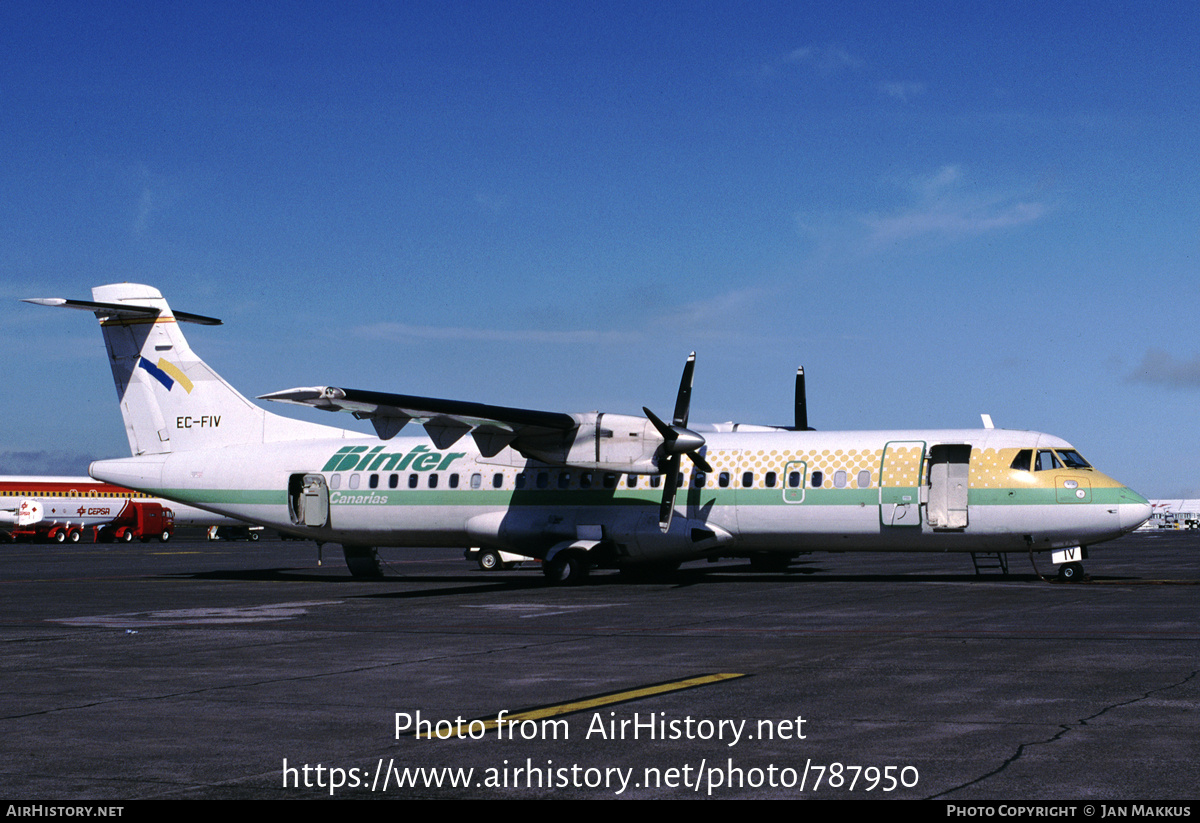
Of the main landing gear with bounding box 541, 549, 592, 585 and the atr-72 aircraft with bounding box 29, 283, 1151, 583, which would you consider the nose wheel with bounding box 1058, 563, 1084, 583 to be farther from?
the main landing gear with bounding box 541, 549, 592, 585

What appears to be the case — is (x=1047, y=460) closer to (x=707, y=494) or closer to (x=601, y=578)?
(x=707, y=494)

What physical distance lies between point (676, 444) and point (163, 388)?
51.9ft

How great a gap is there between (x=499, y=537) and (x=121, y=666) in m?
16.6

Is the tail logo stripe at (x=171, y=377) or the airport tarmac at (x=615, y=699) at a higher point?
the tail logo stripe at (x=171, y=377)

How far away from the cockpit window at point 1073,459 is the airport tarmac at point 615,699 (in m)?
4.31

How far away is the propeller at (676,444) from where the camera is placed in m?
26.1

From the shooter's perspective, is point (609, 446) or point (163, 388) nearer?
point (609, 446)

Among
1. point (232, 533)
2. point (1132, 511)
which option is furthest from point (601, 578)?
point (232, 533)

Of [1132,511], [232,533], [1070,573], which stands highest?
[1132,511]

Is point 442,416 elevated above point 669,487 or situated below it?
above

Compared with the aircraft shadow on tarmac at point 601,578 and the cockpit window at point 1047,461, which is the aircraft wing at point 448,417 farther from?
the cockpit window at point 1047,461

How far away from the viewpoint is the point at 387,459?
3091cm

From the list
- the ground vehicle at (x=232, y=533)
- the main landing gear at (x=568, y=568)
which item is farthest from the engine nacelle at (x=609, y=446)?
the ground vehicle at (x=232, y=533)

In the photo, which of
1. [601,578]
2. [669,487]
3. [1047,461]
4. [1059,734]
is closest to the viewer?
[1059,734]
